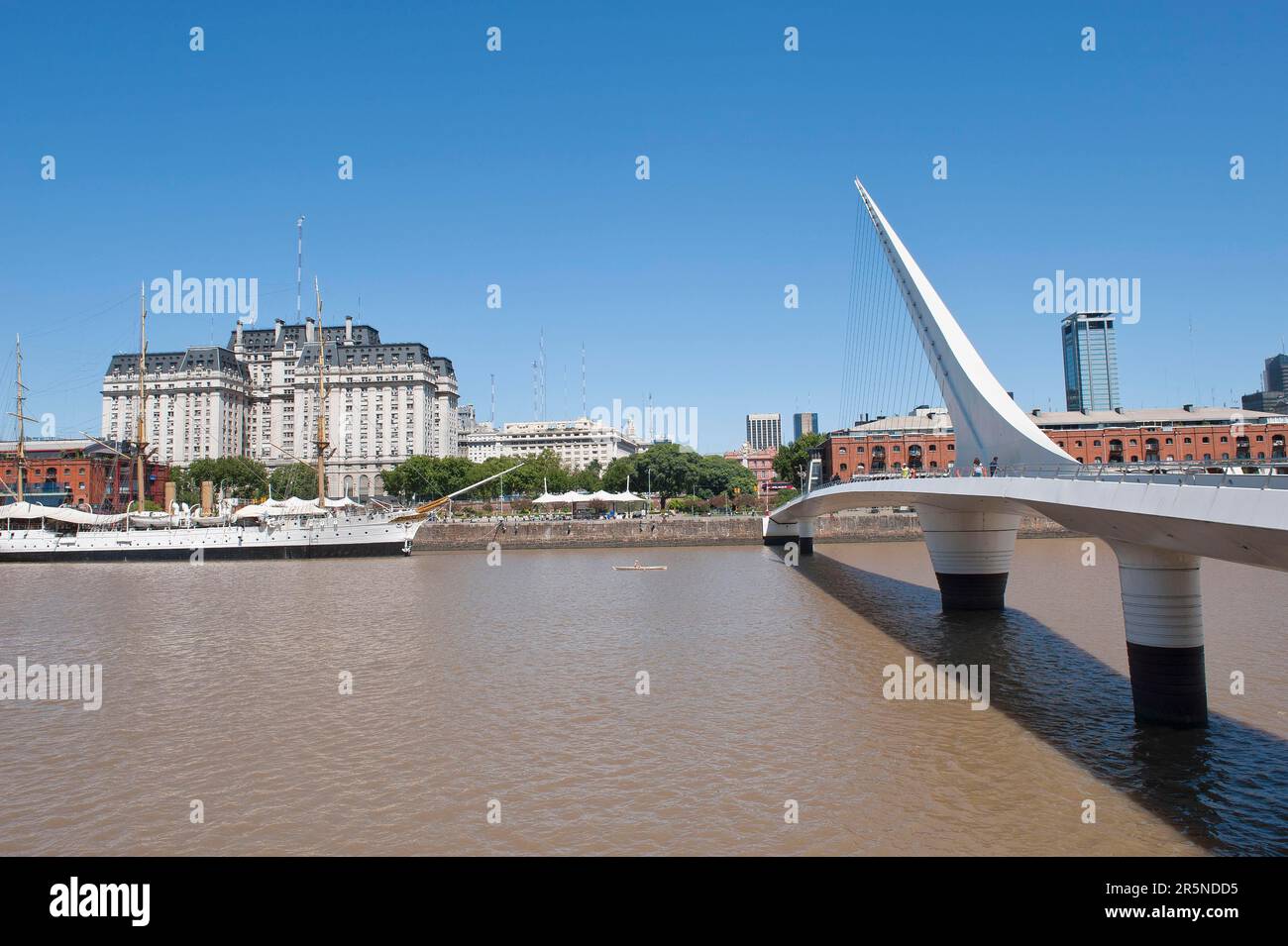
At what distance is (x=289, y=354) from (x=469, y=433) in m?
37.3

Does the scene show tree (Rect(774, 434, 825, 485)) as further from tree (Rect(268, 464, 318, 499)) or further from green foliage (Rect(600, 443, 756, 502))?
tree (Rect(268, 464, 318, 499))

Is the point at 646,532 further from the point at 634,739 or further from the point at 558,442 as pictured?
the point at 558,442

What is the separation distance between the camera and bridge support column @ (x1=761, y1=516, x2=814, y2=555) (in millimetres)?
53250

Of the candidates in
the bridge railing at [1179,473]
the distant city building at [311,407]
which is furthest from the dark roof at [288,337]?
the bridge railing at [1179,473]

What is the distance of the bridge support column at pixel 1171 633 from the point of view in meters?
12.2

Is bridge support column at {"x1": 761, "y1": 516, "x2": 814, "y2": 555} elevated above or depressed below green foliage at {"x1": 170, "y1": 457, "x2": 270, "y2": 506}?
below

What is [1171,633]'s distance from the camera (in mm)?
12188

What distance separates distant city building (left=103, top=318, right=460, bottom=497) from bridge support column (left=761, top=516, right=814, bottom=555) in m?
82.0

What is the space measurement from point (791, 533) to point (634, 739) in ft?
146

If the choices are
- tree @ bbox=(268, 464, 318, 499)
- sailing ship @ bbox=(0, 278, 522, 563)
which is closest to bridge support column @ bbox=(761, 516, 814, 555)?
sailing ship @ bbox=(0, 278, 522, 563)

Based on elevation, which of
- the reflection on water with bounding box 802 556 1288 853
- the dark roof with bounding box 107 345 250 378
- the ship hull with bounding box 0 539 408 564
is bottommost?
the reflection on water with bounding box 802 556 1288 853
